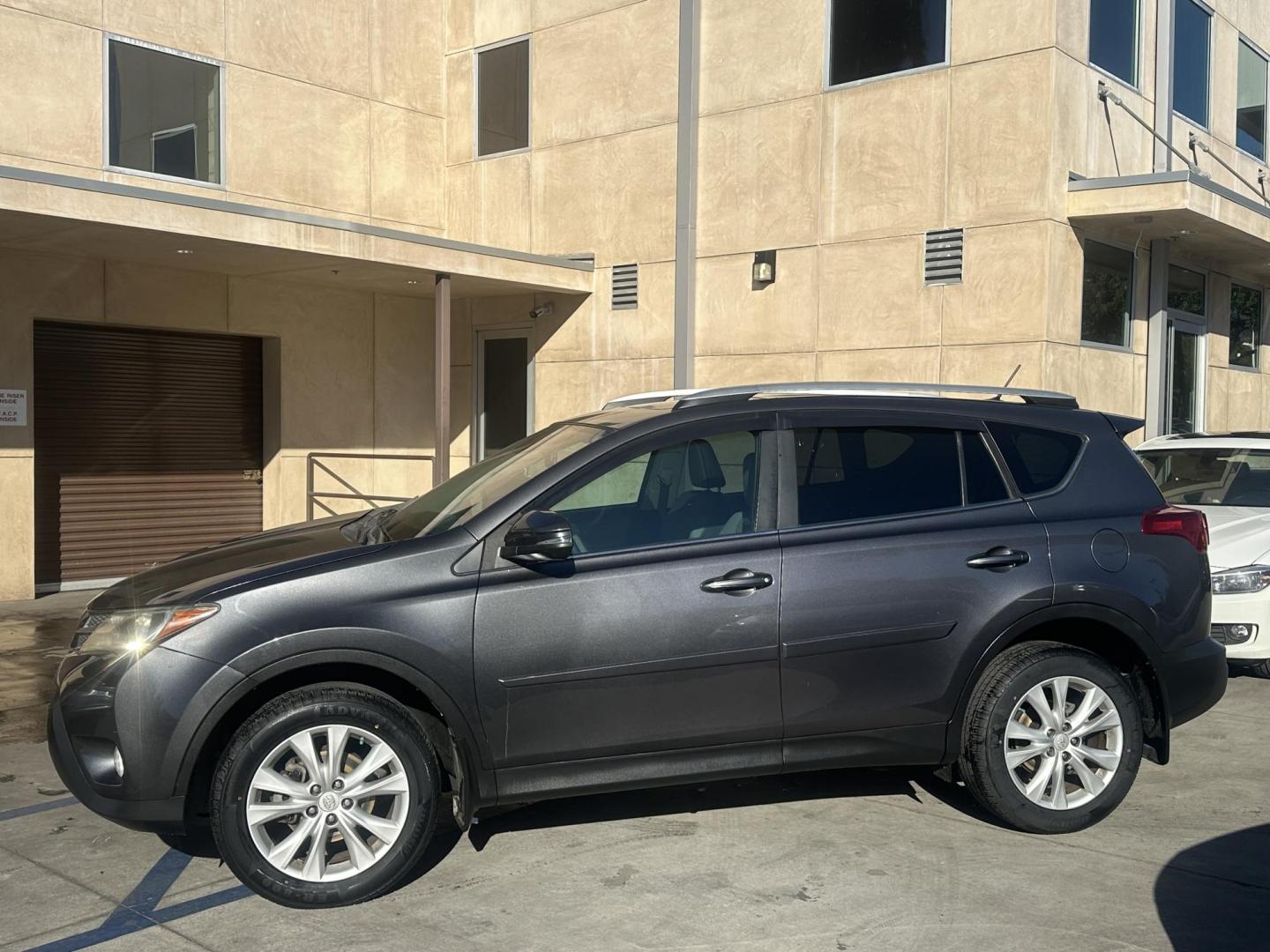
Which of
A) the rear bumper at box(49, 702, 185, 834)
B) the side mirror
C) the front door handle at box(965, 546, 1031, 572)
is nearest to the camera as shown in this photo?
the rear bumper at box(49, 702, 185, 834)

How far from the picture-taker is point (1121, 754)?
5230 mm

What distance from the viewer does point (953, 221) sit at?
38.4 feet

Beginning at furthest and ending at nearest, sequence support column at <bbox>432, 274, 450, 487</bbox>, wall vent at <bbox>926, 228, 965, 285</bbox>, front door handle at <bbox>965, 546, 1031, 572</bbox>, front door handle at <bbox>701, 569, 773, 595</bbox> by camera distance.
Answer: support column at <bbox>432, 274, 450, 487</bbox>
wall vent at <bbox>926, 228, 965, 285</bbox>
front door handle at <bbox>965, 546, 1031, 572</bbox>
front door handle at <bbox>701, 569, 773, 595</bbox>

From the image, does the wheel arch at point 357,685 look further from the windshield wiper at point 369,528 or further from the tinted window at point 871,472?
the tinted window at point 871,472

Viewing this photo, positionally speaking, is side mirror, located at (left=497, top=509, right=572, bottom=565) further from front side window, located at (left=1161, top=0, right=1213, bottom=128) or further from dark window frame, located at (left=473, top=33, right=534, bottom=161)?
front side window, located at (left=1161, top=0, right=1213, bottom=128)

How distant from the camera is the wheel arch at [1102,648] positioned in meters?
5.07

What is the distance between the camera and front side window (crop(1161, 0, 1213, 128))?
13.6 m

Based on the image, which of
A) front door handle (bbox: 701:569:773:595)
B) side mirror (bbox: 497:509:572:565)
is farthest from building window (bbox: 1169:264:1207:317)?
side mirror (bbox: 497:509:572:565)

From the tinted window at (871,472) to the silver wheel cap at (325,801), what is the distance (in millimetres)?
1856

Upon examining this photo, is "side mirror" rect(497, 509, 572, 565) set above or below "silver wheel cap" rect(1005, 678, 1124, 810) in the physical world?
above

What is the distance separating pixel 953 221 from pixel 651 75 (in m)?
4.03

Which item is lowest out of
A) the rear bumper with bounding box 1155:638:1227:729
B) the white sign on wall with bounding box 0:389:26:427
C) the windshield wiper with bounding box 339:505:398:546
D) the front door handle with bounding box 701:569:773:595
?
the rear bumper with bounding box 1155:638:1227:729

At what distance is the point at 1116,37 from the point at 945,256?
290 cm

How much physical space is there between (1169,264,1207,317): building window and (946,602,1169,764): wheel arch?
30.4 ft
